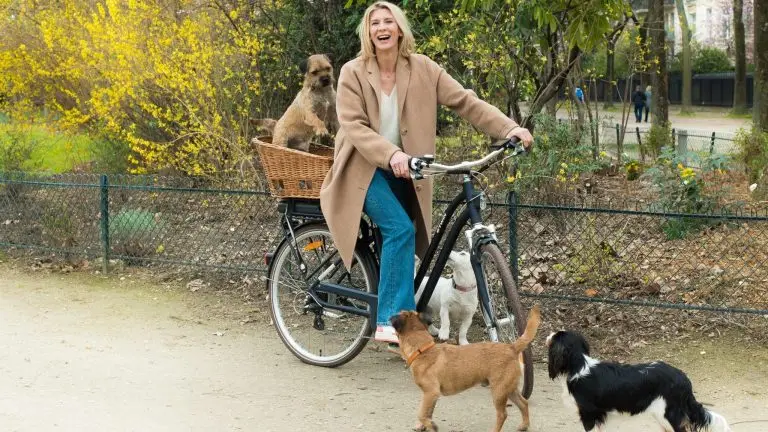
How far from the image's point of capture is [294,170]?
562 centimetres

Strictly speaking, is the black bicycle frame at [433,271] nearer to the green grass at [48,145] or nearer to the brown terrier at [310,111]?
the brown terrier at [310,111]

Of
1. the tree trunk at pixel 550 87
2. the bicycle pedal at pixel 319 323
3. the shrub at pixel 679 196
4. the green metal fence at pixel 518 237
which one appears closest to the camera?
the bicycle pedal at pixel 319 323

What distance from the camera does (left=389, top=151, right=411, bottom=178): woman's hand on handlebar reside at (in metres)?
4.76

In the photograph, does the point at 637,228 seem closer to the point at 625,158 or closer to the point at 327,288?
the point at 327,288

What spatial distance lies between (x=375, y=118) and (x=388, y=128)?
103mm

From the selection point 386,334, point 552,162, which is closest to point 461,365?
point 386,334

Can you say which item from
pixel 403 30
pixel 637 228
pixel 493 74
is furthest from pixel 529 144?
pixel 493 74

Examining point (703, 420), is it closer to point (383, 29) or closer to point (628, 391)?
point (628, 391)

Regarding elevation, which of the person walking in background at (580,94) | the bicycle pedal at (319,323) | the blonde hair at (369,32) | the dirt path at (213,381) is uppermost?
the blonde hair at (369,32)

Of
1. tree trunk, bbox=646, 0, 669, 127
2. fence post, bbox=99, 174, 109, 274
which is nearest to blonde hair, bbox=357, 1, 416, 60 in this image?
fence post, bbox=99, 174, 109, 274

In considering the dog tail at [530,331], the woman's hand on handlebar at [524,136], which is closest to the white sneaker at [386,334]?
the dog tail at [530,331]

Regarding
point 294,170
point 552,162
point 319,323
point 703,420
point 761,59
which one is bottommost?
point 703,420

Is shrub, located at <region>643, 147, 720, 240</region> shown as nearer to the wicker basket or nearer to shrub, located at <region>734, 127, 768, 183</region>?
shrub, located at <region>734, 127, 768, 183</region>

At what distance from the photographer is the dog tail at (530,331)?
437 cm
